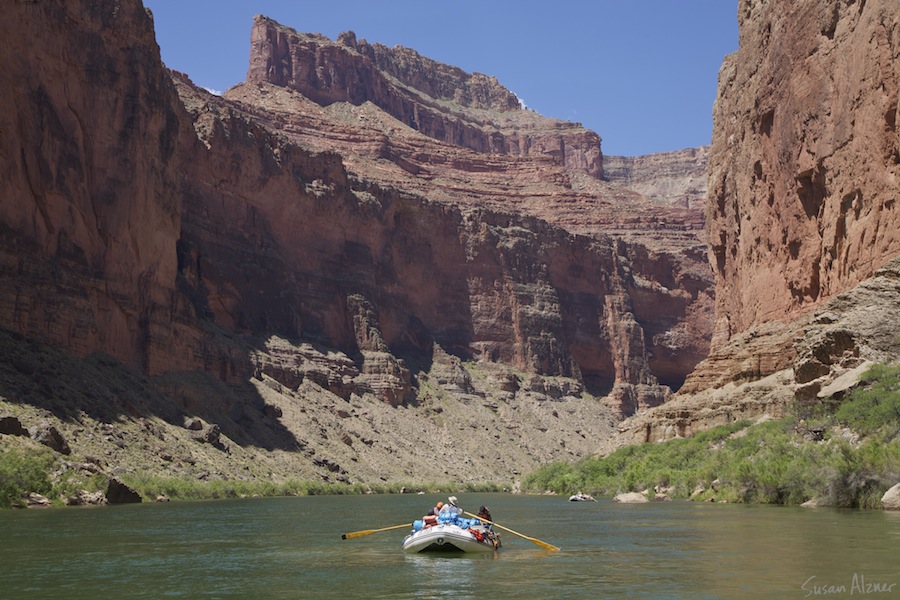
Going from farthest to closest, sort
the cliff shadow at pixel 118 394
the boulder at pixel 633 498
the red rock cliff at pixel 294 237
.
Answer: the red rock cliff at pixel 294 237, the cliff shadow at pixel 118 394, the boulder at pixel 633 498

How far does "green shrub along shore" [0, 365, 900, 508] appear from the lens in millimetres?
39000

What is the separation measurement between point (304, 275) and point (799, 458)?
3128 inches

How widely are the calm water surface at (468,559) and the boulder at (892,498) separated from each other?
1021 mm

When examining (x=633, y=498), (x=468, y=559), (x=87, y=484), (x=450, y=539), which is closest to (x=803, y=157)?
(x=633, y=498)

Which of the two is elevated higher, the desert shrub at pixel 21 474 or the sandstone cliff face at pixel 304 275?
the sandstone cliff face at pixel 304 275

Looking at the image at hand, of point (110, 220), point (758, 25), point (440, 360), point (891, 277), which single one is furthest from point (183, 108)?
point (891, 277)

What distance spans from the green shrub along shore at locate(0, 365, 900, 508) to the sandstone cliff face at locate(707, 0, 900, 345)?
1101 cm

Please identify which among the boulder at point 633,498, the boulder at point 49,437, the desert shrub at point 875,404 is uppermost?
the boulder at point 49,437

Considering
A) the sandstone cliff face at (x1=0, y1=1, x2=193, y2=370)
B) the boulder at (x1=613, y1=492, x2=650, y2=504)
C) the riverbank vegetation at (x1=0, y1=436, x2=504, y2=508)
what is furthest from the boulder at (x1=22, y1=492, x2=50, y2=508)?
the boulder at (x1=613, y1=492, x2=650, y2=504)

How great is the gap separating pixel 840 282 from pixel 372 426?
182 feet

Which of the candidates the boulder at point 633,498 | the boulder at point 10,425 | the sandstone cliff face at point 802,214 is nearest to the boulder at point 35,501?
the boulder at point 10,425

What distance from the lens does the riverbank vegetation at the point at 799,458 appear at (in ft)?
126

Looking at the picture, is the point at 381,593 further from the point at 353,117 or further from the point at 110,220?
the point at 353,117

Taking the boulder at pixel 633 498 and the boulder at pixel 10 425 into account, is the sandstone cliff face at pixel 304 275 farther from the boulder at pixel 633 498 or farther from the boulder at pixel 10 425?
the boulder at pixel 633 498
